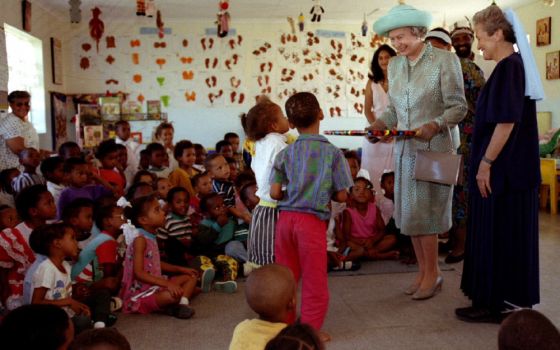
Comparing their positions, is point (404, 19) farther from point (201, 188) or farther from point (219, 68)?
point (219, 68)

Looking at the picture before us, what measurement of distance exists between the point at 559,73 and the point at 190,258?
603cm

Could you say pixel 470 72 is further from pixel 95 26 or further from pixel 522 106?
pixel 95 26

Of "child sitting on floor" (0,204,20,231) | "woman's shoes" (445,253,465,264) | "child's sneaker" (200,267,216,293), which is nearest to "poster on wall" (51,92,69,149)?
"child sitting on floor" (0,204,20,231)

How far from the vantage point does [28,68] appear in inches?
274

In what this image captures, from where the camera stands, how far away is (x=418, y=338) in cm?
273

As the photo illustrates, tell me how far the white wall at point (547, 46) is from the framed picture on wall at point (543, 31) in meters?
0.05

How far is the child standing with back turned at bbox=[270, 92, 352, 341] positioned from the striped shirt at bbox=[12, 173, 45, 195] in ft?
8.17

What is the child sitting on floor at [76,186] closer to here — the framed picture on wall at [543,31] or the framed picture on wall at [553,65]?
the framed picture on wall at [553,65]

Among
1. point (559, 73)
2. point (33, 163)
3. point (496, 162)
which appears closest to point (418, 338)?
point (496, 162)

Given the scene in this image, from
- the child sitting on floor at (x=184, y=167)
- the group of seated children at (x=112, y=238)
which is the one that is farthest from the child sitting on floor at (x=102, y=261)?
the child sitting on floor at (x=184, y=167)

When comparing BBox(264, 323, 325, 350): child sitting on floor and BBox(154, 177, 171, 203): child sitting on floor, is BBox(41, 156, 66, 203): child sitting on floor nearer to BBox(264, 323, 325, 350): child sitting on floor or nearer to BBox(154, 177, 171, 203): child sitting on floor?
BBox(154, 177, 171, 203): child sitting on floor

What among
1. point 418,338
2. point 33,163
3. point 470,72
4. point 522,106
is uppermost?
point 470,72

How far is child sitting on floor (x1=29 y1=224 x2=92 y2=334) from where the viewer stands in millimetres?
2770

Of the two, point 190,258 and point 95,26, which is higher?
point 95,26
